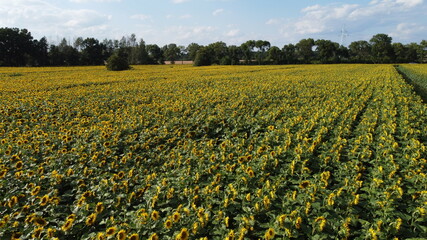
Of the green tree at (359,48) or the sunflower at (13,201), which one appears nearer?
the sunflower at (13,201)

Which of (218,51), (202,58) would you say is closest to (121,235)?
(202,58)

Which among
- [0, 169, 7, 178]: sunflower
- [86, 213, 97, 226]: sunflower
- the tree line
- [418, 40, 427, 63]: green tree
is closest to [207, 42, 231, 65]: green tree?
the tree line

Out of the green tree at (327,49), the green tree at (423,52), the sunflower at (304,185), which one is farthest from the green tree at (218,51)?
the sunflower at (304,185)

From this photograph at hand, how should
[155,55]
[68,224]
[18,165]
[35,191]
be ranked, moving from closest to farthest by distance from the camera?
[68,224], [35,191], [18,165], [155,55]

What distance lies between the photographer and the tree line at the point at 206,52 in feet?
179

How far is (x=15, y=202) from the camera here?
3.22m

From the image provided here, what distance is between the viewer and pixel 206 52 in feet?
186

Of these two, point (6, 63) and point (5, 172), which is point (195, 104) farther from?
point (6, 63)

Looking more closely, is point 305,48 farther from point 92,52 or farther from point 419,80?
point 419,80

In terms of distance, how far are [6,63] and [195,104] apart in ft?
192

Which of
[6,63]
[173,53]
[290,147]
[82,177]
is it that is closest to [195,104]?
[290,147]

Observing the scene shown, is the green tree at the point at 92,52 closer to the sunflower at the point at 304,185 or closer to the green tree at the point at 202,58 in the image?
the green tree at the point at 202,58

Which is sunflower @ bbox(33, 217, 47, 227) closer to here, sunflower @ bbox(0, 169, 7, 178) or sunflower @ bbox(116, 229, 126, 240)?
sunflower @ bbox(116, 229, 126, 240)

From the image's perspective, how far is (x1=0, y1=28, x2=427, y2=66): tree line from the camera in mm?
54709
